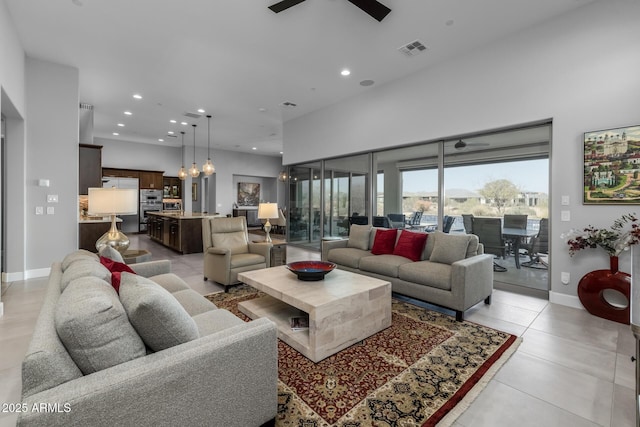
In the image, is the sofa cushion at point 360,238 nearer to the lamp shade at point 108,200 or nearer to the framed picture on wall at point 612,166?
the framed picture on wall at point 612,166

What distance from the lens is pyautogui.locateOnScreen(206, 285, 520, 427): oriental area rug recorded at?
1.72m

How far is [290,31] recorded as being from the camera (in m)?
3.83

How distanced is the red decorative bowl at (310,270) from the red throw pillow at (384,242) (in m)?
1.40

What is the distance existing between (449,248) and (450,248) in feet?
0.04

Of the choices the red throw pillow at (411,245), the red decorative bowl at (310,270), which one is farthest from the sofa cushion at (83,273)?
the red throw pillow at (411,245)

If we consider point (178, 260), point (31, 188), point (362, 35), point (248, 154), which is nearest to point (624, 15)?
point (362, 35)

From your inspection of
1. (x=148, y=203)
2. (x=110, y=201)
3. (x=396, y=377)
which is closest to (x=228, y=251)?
(x=110, y=201)

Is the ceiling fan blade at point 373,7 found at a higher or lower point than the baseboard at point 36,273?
higher

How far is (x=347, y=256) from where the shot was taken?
438 centimetres

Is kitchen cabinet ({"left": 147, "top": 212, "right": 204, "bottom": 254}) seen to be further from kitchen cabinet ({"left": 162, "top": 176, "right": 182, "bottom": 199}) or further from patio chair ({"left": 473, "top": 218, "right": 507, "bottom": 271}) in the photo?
patio chair ({"left": 473, "top": 218, "right": 507, "bottom": 271})

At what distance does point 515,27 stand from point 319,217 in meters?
5.23

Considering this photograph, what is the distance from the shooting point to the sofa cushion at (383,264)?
12.1ft

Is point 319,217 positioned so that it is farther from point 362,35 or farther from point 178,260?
point 362,35

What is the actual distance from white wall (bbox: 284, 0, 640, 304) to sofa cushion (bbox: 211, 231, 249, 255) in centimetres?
340
